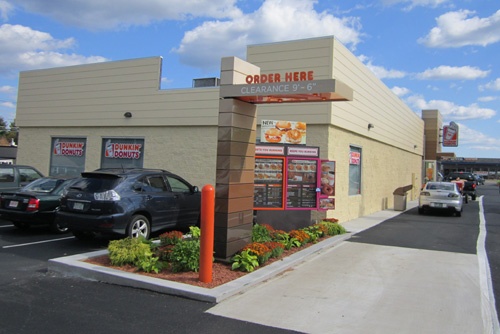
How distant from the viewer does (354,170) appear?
15000 millimetres

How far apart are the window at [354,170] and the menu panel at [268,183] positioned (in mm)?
5215

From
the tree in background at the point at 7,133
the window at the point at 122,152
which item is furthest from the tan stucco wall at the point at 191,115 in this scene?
the tree in background at the point at 7,133

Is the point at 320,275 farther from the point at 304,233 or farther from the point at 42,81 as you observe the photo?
the point at 42,81

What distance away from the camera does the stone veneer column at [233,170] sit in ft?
22.4

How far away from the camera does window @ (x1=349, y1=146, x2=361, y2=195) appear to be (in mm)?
14547

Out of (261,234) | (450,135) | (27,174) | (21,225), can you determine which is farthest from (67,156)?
(450,135)

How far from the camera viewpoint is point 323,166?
11055mm

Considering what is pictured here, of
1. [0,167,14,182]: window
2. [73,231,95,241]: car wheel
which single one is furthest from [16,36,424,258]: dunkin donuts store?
[0,167,14,182]: window

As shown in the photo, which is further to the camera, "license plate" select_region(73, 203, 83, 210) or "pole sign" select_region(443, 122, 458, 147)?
"pole sign" select_region(443, 122, 458, 147)

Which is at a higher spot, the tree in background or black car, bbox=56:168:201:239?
the tree in background

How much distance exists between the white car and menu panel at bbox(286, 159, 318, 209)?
9313mm

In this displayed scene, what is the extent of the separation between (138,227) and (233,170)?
2.94 meters

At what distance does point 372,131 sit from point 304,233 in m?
9.06

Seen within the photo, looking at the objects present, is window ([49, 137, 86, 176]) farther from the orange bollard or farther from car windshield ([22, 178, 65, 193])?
the orange bollard
